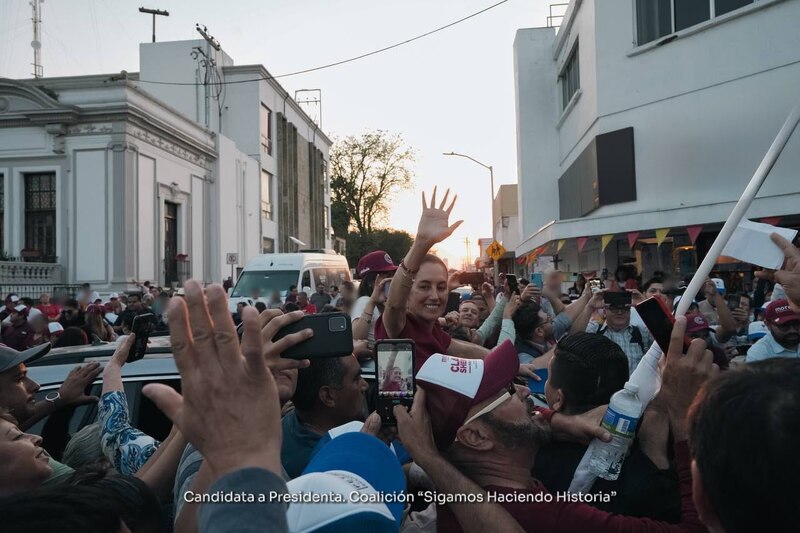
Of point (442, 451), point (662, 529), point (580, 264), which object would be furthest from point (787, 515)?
point (580, 264)

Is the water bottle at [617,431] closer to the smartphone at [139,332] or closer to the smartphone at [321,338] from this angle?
the smartphone at [321,338]

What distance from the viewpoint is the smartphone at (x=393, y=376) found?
78.3 inches

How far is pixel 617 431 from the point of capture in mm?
1887

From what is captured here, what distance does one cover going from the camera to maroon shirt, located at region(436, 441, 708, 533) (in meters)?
1.67

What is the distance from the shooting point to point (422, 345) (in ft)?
10.7

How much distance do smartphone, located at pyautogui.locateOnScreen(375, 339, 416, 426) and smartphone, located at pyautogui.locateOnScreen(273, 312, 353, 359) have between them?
20cm

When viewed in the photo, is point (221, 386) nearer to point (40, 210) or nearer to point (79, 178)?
point (79, 178)

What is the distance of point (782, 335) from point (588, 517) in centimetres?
355

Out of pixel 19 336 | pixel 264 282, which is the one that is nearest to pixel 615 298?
pixel 19 336

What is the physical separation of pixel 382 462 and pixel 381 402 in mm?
457

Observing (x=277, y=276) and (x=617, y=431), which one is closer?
(x=617, y=431)

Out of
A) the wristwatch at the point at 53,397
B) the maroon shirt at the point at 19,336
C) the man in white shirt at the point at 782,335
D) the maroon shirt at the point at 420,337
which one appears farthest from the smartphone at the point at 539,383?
the maroon shirt at the point at 19,336

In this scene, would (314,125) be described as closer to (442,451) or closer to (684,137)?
(684,137)

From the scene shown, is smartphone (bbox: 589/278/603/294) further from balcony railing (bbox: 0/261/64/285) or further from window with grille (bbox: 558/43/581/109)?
balcony railing (bbox: 0/261/64/285)
